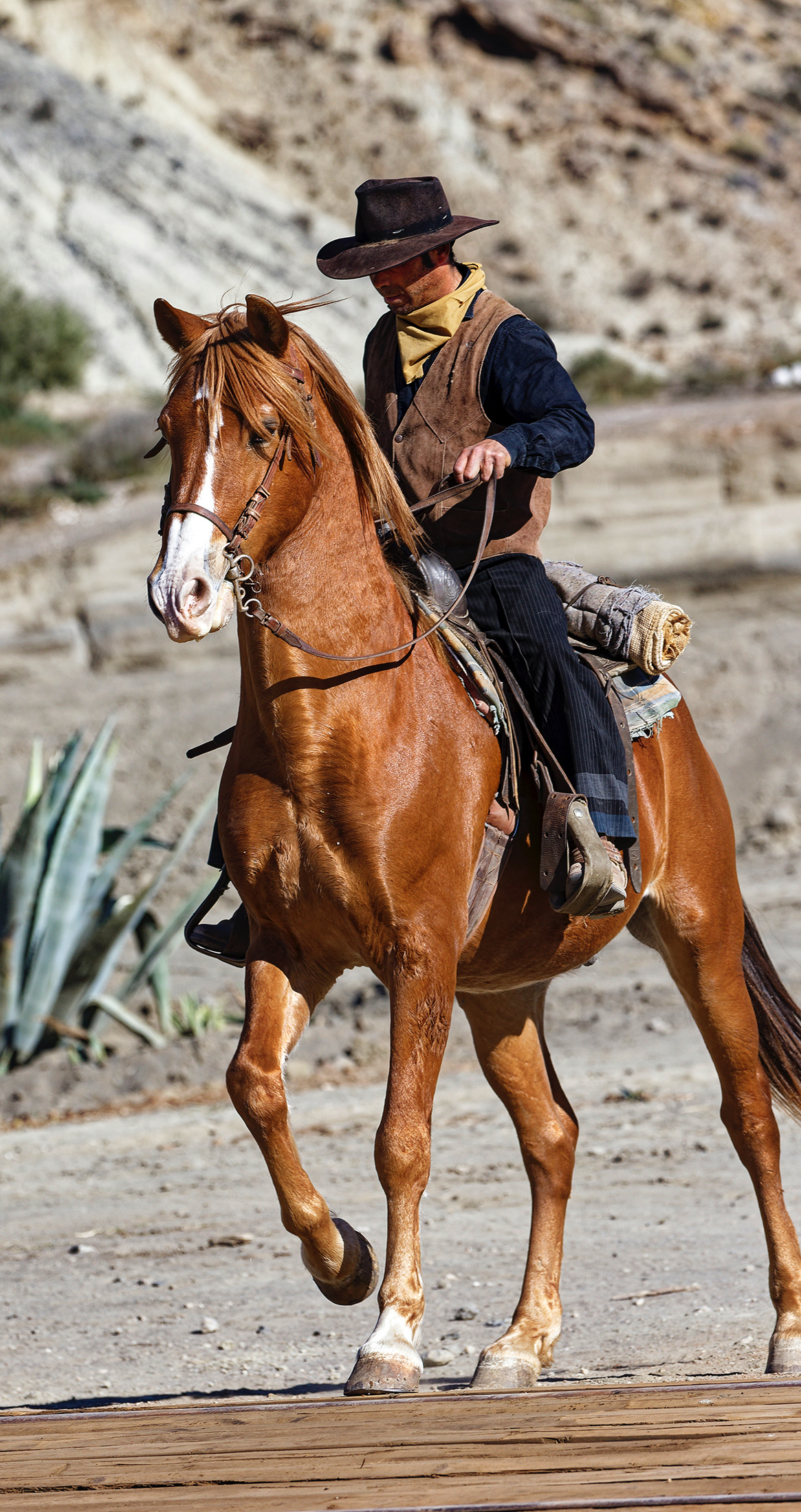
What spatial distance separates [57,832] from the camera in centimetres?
1065

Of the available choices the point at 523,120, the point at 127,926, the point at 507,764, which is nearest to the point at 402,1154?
the point at 507,764

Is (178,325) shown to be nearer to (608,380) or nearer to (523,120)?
(608,380)

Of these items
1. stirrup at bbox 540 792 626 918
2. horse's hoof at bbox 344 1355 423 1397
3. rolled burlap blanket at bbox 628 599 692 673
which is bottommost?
horse's hoof at bbox 344 1355 423 1397

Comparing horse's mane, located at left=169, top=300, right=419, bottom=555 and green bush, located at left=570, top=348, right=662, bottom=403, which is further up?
horse's mane, located at left=169, top=300, right=419, bottom=555

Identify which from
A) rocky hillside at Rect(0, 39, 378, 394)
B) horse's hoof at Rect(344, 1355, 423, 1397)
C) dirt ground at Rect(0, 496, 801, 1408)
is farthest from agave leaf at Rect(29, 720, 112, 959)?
rocky hillside at Rect(0, 39, 378, 394)

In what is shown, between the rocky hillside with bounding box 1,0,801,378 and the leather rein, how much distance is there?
34.0m

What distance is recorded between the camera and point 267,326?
4.18m

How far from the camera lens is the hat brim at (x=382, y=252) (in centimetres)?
464

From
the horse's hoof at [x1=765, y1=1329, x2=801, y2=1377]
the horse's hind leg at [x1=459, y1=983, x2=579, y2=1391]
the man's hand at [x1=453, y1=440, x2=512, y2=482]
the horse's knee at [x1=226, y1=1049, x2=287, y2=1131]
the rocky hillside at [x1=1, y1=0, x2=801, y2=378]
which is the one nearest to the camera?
the horse's knee at [x1=226, y1=1049, x2=287, y2=1131]

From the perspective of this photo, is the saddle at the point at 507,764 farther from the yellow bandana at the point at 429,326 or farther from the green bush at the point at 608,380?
the green bush at the point at 608,380

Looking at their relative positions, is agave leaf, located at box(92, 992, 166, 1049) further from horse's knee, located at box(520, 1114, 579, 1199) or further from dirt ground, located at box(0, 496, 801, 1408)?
horse's knee, located at box(520, 1114, 579, 1199)

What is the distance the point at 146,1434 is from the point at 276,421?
2447 mm

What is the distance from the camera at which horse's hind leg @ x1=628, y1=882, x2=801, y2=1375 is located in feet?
18.2

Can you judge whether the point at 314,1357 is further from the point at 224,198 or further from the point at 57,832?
the point at 224,198
